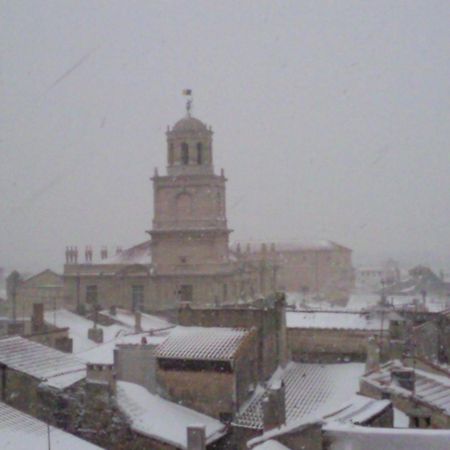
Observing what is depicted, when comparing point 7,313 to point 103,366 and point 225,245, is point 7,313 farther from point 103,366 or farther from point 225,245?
point 103,366

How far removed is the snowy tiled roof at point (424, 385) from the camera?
19000 mm

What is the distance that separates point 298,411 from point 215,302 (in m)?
34.7

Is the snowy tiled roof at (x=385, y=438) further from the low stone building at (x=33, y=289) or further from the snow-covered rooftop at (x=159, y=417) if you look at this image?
the low stone building at (x=33, y=289)

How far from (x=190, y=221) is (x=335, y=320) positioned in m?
29.2

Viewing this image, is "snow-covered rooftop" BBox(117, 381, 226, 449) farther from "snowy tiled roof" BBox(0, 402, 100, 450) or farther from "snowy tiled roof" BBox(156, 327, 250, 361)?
"snowy tiled roof" BBox(0, 402, 100, 450)

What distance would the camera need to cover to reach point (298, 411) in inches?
886

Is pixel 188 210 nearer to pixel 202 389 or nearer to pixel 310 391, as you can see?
pixel 310 391

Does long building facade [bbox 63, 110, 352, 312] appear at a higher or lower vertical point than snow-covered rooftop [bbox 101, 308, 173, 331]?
higher

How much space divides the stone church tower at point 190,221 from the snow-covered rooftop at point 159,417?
1371 inches

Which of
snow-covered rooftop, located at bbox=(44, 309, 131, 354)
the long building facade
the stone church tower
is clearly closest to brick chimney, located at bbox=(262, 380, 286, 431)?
snow-covered rooftop, located at bbox=(44, 309, 131, 354)

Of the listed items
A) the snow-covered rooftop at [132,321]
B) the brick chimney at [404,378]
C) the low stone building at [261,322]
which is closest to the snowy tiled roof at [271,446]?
the brick chimney at [404,378]

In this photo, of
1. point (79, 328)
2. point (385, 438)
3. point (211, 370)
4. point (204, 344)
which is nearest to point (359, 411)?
point (385, 438)

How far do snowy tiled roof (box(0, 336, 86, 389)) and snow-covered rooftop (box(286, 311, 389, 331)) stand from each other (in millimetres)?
10154

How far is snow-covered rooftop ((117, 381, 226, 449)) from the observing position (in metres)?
19.8
